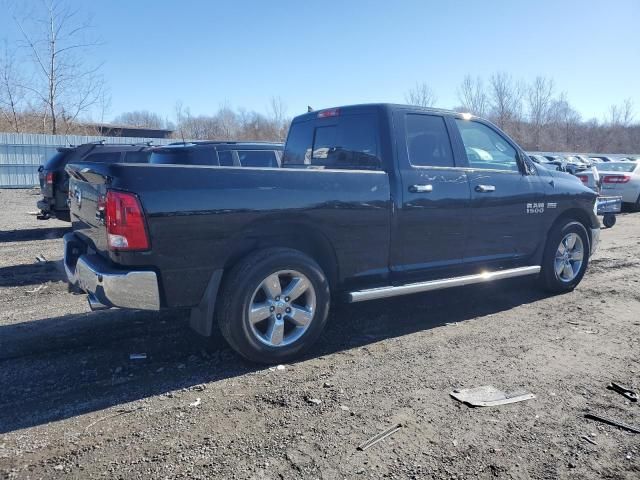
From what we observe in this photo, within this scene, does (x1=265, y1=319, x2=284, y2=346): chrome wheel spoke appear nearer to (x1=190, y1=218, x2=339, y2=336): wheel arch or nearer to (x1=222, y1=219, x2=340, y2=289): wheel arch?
(x1=190, y1=218, x2=339, y2=336): wheel arch

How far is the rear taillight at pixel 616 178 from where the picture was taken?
1655 cm

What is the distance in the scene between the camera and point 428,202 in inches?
194

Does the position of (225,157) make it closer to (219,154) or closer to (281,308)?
(219,154)

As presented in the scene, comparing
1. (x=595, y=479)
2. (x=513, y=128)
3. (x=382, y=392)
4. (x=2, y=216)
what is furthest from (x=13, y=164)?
(x=513, y=128)

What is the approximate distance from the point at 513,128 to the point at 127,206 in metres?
68.6

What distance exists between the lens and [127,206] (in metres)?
3.51

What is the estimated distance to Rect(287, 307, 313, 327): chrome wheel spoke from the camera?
422 cm

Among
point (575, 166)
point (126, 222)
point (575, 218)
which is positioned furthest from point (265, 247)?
point (575, 166)

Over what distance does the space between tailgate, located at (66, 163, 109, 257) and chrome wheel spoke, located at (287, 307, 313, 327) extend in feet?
4.91

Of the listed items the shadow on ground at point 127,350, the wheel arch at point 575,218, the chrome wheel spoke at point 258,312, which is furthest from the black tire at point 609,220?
the chrome wheel spoke at point 258,312

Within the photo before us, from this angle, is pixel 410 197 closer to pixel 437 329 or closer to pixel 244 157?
pixel 437 329

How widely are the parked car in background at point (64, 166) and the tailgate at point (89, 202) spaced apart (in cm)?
502

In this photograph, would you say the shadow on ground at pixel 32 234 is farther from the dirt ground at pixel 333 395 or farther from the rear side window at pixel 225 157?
the dirt ground at pixel 333 395

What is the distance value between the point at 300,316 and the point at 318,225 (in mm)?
765
